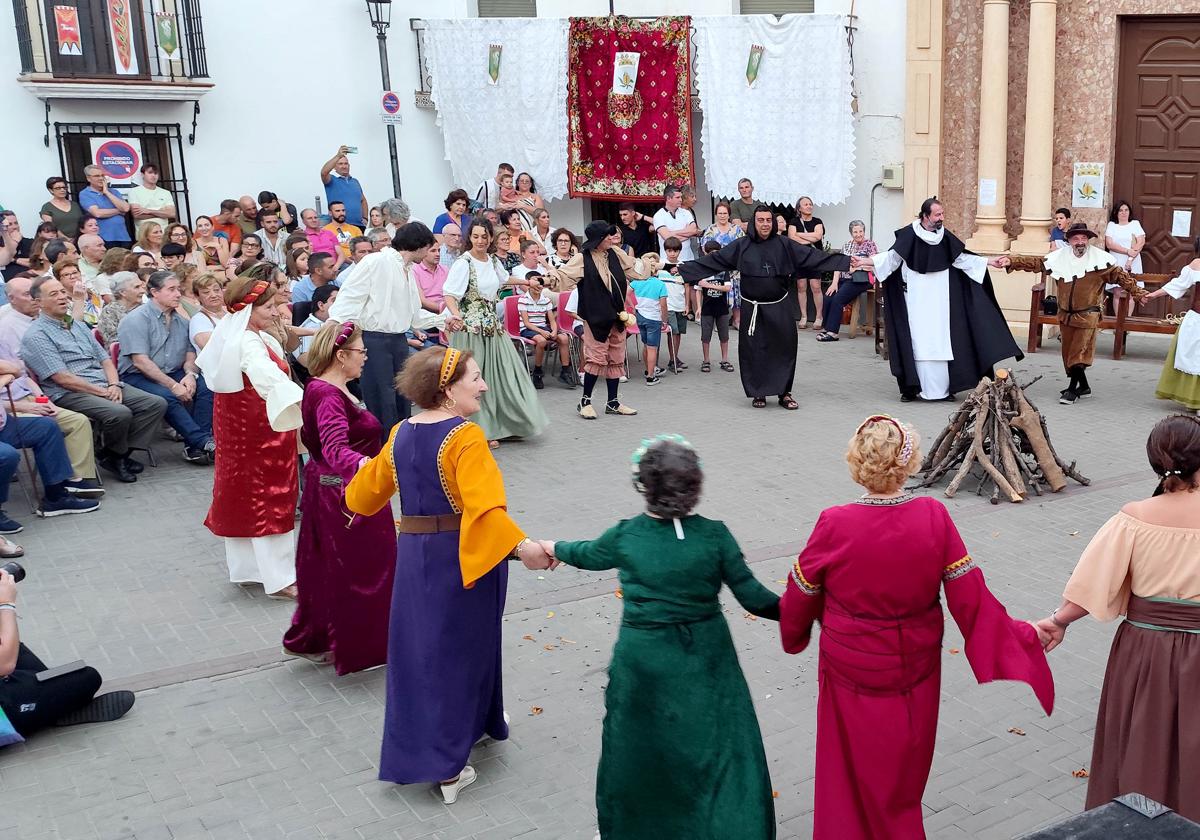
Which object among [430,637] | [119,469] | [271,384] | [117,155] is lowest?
[119,469]

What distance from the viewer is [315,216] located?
13953 millimetres

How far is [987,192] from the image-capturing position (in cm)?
1438

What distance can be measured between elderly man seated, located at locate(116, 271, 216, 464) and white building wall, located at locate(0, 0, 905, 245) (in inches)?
A: 229

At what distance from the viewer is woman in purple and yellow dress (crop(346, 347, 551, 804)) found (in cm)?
453

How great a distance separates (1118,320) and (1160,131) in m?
2.80

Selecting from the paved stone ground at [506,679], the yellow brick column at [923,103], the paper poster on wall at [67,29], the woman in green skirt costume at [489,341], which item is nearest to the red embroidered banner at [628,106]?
the yellow brick column at [923,103]

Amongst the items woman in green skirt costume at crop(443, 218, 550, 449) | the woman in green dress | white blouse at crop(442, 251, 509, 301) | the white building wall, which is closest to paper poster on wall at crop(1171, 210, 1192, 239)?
the white building wall

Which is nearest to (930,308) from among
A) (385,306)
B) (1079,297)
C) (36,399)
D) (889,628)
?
(1079,297)

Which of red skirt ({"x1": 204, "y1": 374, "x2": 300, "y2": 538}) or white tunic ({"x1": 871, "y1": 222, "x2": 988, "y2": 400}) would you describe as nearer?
red skirt ({"x1": 204, "y1": 374, "x2": 300, "y2": 538})

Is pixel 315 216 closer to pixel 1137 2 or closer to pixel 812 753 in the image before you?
pixel 1137 2

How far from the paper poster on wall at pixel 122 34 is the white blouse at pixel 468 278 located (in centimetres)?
→ 715

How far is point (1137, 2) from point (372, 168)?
30.6ft

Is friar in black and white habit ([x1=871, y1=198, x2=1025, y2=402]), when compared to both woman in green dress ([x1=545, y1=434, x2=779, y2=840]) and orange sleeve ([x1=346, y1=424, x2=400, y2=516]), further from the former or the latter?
woman in green dress ([x1=545, y1=434, x2=779, y2=840])

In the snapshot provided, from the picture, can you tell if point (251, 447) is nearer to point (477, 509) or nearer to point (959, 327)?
point (477, 509)
